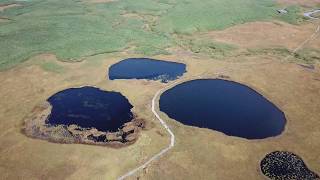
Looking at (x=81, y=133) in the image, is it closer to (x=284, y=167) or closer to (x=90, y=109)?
(x=90, y=109)

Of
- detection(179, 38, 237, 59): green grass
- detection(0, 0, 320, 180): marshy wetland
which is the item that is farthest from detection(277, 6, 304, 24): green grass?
detection(179, 38, 237, 59): green grass

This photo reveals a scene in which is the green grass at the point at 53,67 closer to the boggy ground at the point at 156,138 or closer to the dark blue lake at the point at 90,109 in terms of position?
the boggy ground at the point at 156,138

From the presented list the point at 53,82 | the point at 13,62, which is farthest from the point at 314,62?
the point at 13,62

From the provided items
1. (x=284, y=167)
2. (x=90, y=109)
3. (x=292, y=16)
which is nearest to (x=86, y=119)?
(x=90, y=109)

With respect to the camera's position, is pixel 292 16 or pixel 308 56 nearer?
pixel 308 56

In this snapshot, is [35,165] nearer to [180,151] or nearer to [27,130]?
[27,130]

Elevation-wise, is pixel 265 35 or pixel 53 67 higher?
pixel 53 67

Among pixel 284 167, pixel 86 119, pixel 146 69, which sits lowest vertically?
pixel 284 167

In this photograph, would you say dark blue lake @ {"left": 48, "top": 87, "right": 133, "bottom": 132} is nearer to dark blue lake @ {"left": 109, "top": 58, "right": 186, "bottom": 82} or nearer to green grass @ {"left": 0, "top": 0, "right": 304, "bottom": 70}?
dark blue lake @ {"left": 109, "top": 58, "right": 186, "bottom": 82}
